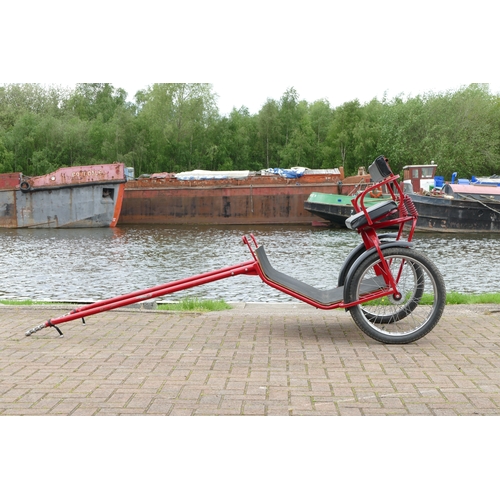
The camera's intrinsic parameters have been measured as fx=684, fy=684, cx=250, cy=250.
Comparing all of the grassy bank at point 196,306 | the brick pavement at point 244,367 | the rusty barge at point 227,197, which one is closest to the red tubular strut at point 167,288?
the brick pavement at point 244,367

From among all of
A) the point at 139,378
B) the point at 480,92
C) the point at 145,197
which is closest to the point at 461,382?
the point at 139,378

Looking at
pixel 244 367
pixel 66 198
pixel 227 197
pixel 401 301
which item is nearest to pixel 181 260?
pixel 401 301

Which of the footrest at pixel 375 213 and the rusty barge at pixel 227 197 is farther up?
the footrest at pixel 375 213

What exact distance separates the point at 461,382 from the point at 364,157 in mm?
64661

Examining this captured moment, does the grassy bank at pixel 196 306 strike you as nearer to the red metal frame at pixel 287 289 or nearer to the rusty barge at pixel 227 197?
the red metal frame at pixel 287 289

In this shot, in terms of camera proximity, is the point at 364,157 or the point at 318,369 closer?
the point at 318,369

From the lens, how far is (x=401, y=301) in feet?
22.3

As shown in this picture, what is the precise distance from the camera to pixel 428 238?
1384 inches

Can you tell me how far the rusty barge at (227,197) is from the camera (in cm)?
5053

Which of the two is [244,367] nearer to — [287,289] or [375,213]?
[287,289]

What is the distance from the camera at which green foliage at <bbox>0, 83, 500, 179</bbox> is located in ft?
200

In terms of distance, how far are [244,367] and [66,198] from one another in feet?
144

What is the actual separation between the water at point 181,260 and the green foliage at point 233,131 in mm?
24194

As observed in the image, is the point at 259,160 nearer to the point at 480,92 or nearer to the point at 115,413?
the point at 480,92
